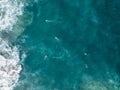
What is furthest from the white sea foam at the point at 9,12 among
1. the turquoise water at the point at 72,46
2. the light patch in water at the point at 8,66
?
the light patch in water at the point at 8,66

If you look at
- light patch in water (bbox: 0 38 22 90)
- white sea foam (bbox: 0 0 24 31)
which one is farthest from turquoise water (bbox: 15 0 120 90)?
white sea foam (bbox: 0 0 24 31)

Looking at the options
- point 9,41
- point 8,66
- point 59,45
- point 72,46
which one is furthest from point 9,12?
point 72,46

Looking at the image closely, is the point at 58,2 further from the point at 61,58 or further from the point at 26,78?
the point at 26,78

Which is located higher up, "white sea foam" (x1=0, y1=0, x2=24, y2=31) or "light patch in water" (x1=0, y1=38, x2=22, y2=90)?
"white sea foam" (x1=0, y1=0, x2=24, y2=31)

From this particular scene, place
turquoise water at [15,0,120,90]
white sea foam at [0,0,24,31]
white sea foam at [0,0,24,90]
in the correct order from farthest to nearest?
white sea foam at [0,0,24,31]
white sea foam at [0,0,24,90]
turquoise water at [15,0,120,90]

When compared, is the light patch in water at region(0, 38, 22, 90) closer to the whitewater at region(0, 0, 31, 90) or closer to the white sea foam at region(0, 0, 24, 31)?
the whitewater at region(0, 0, 31, 90)

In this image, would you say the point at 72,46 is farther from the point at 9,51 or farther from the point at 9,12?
the point at 9,12
